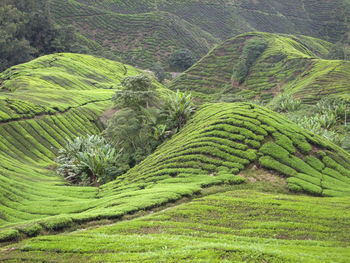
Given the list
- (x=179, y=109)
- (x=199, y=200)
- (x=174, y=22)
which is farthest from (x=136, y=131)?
(x=174, y=22)

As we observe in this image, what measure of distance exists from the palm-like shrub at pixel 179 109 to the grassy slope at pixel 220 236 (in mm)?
12197

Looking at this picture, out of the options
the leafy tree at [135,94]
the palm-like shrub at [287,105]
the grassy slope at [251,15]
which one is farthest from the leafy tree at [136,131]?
the grassy slope at [251,15]

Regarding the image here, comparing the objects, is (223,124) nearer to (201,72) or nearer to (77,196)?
(77,196)

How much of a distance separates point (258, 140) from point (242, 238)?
9422 millimetres

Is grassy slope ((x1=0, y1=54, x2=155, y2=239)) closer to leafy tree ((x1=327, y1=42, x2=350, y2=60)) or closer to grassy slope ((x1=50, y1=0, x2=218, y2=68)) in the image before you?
grassy slope ((x1=50, y1=0, x2=218, y2=68))

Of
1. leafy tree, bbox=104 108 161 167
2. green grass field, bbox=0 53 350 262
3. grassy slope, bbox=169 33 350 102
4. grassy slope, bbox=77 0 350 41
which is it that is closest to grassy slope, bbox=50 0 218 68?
grassy slope, bbox=77 0 350 41

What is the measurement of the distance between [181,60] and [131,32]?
2583 cm

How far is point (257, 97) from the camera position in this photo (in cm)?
6656

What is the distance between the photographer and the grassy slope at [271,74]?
55.6 m

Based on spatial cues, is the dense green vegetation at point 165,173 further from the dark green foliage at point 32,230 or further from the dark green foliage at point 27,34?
the dark green foliage at point 27,34

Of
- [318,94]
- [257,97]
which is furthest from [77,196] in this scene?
[257,97]

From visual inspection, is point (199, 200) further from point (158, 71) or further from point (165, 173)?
point (158, 71)

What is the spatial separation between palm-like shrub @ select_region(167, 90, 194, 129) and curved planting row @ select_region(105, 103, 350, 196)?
4298 millimetres

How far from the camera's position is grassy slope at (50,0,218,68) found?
352ft
